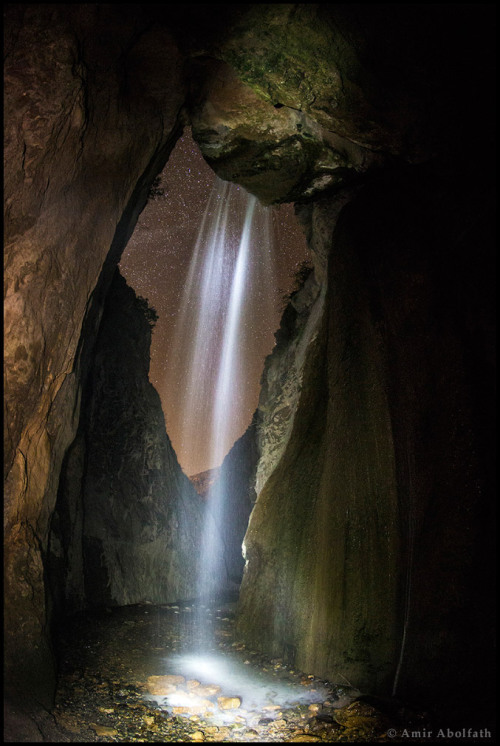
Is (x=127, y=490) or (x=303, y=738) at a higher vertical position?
(x=127, y=490)

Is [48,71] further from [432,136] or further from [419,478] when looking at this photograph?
[419,478]

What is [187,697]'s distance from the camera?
4.57 m

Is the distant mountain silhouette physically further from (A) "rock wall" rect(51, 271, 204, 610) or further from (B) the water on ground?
(B) the water on ground

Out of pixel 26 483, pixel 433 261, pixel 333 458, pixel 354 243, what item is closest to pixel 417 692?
pixel 333 458

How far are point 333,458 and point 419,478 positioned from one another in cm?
126

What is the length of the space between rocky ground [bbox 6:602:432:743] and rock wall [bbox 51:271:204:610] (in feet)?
7.33

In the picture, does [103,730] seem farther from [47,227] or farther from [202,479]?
[202,479]

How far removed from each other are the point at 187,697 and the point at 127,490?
20.9 feet

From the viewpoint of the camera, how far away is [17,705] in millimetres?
3418

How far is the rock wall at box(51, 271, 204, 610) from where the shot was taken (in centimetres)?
927

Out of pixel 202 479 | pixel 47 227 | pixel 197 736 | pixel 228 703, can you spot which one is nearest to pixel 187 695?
pixel 228 703

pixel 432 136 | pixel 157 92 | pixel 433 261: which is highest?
pixel 157 92

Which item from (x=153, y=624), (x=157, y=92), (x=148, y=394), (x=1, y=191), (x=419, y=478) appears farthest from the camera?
(x=148, y=394)

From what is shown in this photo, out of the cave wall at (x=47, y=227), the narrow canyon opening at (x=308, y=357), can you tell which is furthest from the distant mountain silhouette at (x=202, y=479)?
the cave wall at (x=47, y=227)
